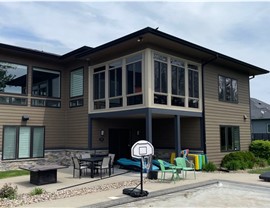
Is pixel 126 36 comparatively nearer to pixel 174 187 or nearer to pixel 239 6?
pixel 239 6

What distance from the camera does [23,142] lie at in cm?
1416

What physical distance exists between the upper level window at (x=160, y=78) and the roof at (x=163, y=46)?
63 cm

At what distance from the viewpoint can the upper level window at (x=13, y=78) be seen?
45.6 feet

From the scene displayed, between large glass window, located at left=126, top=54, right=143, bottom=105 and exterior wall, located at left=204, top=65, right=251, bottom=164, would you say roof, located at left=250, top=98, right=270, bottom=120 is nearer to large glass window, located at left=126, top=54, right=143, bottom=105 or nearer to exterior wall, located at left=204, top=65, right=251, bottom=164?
exterior wall, located at left=204, top=65, right=251, bottom=164

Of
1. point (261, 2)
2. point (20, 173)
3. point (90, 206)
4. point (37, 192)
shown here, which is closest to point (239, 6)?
point (261, 2)

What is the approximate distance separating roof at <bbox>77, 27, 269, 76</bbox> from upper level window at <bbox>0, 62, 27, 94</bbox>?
3.09m

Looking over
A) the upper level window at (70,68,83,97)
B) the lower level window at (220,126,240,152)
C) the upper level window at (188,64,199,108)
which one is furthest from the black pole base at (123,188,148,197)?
the lower level window at (220,126,240,152)

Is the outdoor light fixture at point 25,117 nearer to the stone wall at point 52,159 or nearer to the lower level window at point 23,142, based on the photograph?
the lower level window at point 23,142

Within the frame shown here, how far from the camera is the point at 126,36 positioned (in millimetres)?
11586

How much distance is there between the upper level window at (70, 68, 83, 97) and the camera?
50.2 feet

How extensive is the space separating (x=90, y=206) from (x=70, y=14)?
6878 millimetres

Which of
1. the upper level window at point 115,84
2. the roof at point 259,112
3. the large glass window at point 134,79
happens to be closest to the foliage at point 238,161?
the large glass window at point 134,79

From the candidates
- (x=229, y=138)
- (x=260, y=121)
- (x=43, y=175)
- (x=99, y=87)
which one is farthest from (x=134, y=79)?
(x=260, y=121)

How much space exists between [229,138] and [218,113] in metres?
1.74
